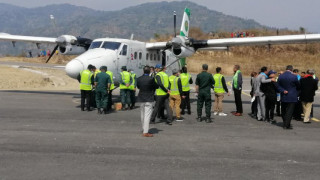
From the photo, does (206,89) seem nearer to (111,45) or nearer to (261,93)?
(261,93)

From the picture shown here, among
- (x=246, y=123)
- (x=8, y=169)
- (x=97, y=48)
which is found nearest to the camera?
(x=8, y=169)

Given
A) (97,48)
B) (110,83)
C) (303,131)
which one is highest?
(97,48)

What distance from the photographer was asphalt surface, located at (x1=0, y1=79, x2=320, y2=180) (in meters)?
6.34

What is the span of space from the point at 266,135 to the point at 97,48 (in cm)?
978

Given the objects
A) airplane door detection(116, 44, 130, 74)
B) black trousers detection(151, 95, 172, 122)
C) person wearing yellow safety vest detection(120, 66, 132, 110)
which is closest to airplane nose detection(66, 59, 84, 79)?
person wearing yellow safety vest detection(120, 66, 132, 110)

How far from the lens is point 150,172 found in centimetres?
635

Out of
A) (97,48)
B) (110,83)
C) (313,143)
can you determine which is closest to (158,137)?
(313,143)

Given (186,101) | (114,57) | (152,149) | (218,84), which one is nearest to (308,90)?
(218,84)

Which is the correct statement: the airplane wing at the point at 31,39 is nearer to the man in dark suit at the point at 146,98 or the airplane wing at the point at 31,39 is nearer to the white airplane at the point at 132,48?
the white airplane at the point at 132,48

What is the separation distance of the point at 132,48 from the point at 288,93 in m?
9.23

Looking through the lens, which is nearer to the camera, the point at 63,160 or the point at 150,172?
the point at 150,172

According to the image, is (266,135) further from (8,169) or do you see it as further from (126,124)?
(8,169)

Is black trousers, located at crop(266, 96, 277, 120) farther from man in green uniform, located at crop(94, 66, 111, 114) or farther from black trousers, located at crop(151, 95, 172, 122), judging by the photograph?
man in green uniform, located at crop(94, 66, 111, 114)

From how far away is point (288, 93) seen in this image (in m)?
11.2
